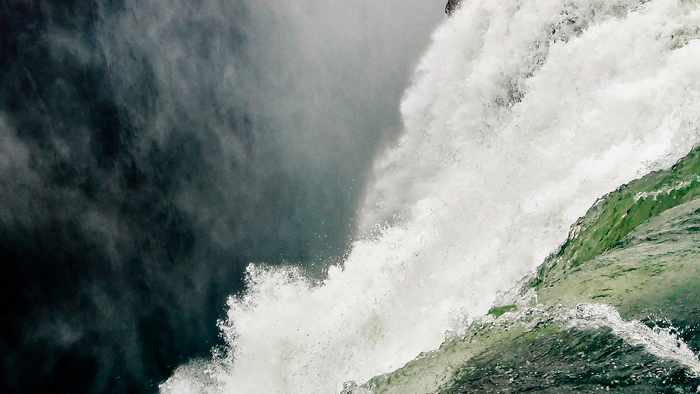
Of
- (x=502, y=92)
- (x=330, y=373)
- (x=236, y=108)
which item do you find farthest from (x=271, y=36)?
(x=330, y=373)

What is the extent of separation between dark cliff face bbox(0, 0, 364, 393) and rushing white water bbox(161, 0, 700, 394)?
82 cm

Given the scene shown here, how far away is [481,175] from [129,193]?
19.0 feet

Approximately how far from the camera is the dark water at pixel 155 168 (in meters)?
6.95

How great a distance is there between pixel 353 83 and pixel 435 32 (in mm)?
2068

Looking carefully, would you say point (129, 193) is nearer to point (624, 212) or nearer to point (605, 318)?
point (624, 212)

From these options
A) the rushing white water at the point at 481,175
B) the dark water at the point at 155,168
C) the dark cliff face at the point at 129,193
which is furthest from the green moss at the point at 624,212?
the dark cliff face at the point at 129,193

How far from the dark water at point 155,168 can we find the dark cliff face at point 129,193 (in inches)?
0.9

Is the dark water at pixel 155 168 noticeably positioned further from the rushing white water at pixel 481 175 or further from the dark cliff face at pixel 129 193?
the rushing white water at pixel 481 175

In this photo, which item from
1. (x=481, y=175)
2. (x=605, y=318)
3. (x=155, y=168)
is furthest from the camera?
(x=155, y=168)

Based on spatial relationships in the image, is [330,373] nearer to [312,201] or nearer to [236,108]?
[312,201]

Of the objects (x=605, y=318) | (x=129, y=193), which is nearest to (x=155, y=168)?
(x=129, y=193)

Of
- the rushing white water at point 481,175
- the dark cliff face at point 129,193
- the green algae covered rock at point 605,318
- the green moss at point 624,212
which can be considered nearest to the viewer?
the green algae covered rock at point 605,318

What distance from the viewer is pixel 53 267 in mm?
7262

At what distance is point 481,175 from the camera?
6.40m
